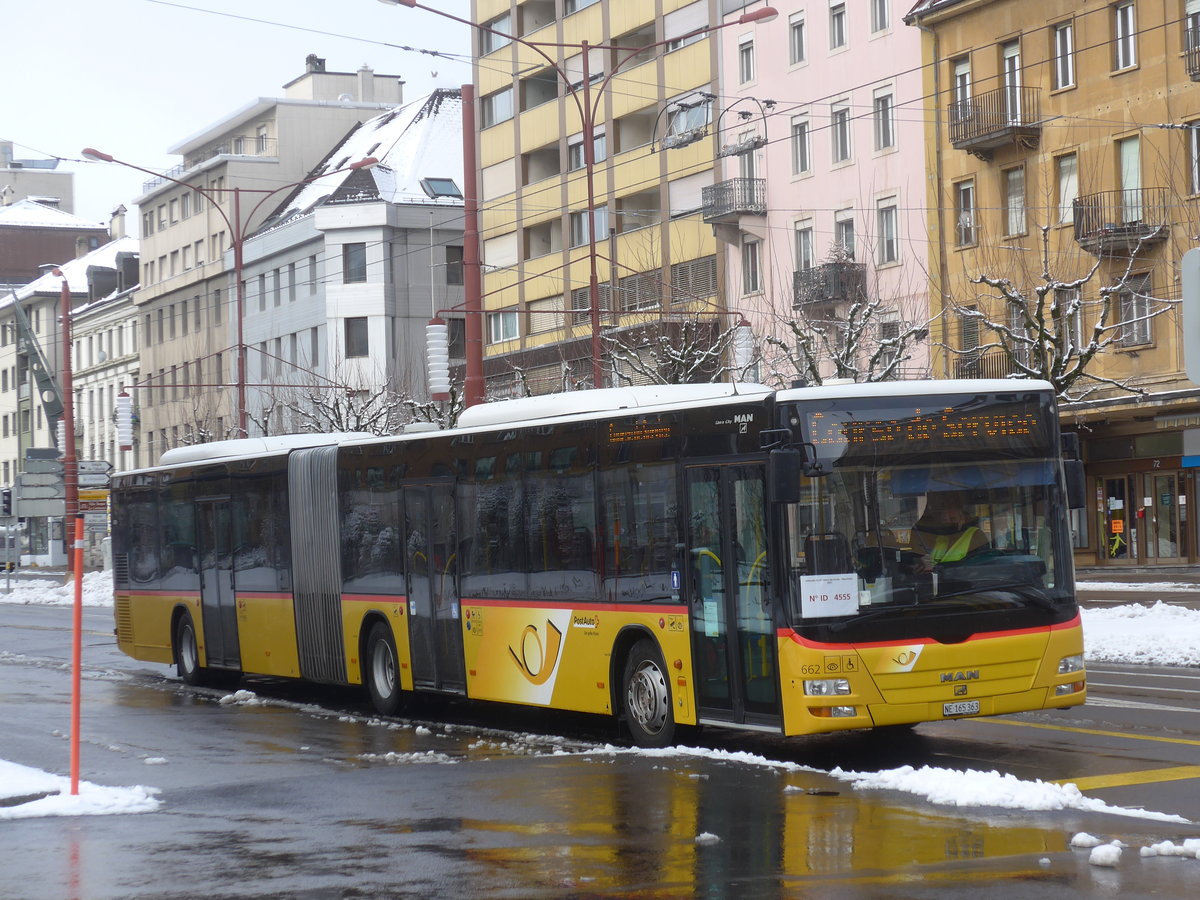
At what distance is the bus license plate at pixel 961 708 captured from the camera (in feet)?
40.5

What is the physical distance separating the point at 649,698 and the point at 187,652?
10.6 metres

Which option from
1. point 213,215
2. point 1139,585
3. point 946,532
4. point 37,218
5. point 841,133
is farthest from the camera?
point 37,218

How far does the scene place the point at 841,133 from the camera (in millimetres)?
49094

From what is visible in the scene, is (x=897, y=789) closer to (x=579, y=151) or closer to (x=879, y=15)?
(x=879, y=15)

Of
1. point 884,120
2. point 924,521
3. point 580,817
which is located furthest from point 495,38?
point 580,817

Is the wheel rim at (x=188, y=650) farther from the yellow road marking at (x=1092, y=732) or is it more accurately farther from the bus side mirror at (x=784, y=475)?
the bus side mirror at (x=784, y=475)

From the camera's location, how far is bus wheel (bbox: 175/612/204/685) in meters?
22.8

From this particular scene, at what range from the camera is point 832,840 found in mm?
9422

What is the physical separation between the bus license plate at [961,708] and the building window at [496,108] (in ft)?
176

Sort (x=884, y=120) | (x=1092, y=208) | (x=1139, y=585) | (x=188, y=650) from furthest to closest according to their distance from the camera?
(x=884, y=120) < (x=1092, y=208) < (x=1139, y=585) < (x=188, y=650)

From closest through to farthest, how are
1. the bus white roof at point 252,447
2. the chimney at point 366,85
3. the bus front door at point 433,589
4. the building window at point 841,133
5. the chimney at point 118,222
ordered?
the bus front door at point 433,589 < the bus white roof at point 252,447 < the building window at point 841,133 < the chimney at point 366,85 < the chimney at point 118,222

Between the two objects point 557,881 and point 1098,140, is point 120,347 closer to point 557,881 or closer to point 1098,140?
point 1098,140

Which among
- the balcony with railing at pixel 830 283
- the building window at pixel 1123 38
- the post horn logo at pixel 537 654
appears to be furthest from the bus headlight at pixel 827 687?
the balcony with railing at pixel 830 283

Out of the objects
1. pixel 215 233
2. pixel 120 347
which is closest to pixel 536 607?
pixel 215 233
